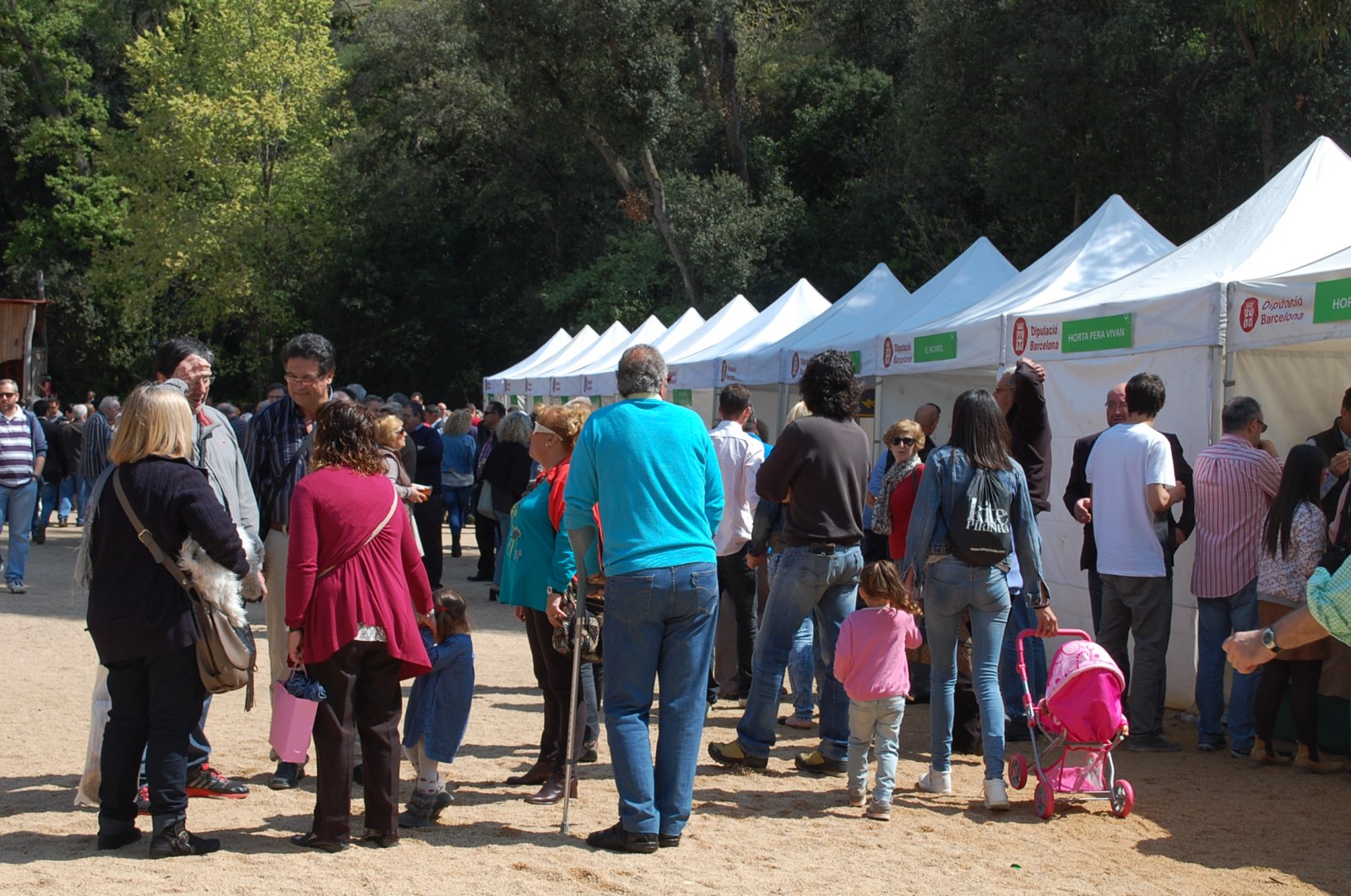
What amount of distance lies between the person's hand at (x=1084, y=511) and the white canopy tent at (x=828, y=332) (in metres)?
4.89

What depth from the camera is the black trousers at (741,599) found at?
787 cm

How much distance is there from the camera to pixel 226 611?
15.9 feet

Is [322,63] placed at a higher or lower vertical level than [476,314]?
higher

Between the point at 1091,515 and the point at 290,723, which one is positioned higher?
the point at 1091,515

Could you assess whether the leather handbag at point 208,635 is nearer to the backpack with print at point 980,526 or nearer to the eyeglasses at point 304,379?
the eyeglasses at point 304,379

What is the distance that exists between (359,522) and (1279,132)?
63.9ft

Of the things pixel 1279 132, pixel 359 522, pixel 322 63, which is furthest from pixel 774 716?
pixel 322 63

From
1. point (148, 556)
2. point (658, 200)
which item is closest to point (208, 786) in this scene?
point (148, 556)

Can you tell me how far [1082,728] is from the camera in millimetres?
5633

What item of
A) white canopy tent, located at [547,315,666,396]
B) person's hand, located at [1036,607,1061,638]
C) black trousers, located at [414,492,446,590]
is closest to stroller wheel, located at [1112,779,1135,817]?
person's hand, located at [1036,607,1061,638]

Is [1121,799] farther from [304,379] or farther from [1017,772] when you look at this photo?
[304,379]

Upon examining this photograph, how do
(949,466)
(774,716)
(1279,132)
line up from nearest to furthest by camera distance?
1. (949,466)
2. (774,716)
3. (1279,132)

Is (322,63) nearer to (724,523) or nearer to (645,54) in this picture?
(645,54)

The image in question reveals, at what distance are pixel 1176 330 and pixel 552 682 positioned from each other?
4341mm
